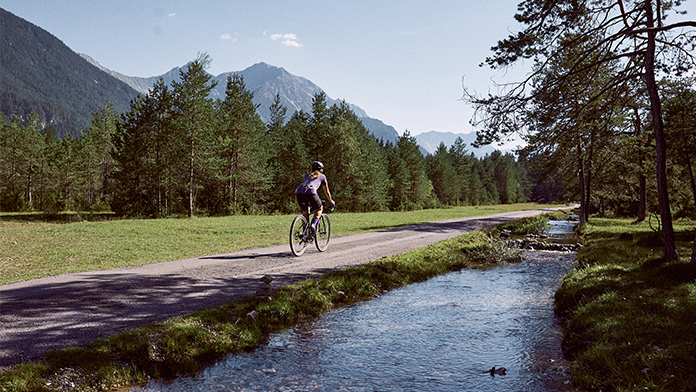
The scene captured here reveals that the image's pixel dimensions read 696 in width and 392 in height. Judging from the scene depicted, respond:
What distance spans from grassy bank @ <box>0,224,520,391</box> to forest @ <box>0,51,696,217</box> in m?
7.66

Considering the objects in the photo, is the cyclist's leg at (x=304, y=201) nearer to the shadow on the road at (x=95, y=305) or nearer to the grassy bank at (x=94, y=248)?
the shadow on the road at (x=95, y=305)

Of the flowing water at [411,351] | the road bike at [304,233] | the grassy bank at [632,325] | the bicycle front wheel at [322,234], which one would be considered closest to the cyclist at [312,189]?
the road bike at [304,233]

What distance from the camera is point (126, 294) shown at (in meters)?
7.10

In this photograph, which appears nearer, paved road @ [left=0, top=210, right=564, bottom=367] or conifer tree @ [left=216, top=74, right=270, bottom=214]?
paved road @ [left=0, top=210, right=564, bottom=367]

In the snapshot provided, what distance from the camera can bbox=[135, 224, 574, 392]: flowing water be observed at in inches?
186

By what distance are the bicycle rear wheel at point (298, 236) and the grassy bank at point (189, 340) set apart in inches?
90.3

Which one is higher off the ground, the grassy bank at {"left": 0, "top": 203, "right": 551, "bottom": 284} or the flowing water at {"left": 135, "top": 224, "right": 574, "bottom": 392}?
the grassy bank at {"left": 0, "top": 203, "right": 551, "bottom": 284}

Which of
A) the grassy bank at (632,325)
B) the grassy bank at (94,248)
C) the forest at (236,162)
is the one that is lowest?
the grassy bank at (632,325)

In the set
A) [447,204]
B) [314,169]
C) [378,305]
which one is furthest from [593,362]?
[447,204]

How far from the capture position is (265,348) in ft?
19.1

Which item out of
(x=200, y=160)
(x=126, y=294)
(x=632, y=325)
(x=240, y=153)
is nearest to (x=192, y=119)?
(x=200, y=160)

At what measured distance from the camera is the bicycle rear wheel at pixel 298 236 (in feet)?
36.7

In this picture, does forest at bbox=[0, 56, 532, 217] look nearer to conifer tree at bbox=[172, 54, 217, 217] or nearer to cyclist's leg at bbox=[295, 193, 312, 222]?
conifer tree at bbox=[172, 54, 217, 217]

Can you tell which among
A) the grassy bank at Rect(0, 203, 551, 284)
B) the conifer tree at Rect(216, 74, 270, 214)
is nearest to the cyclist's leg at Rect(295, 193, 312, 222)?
the grassy bank at Rect(0, 203, 551, 284)
